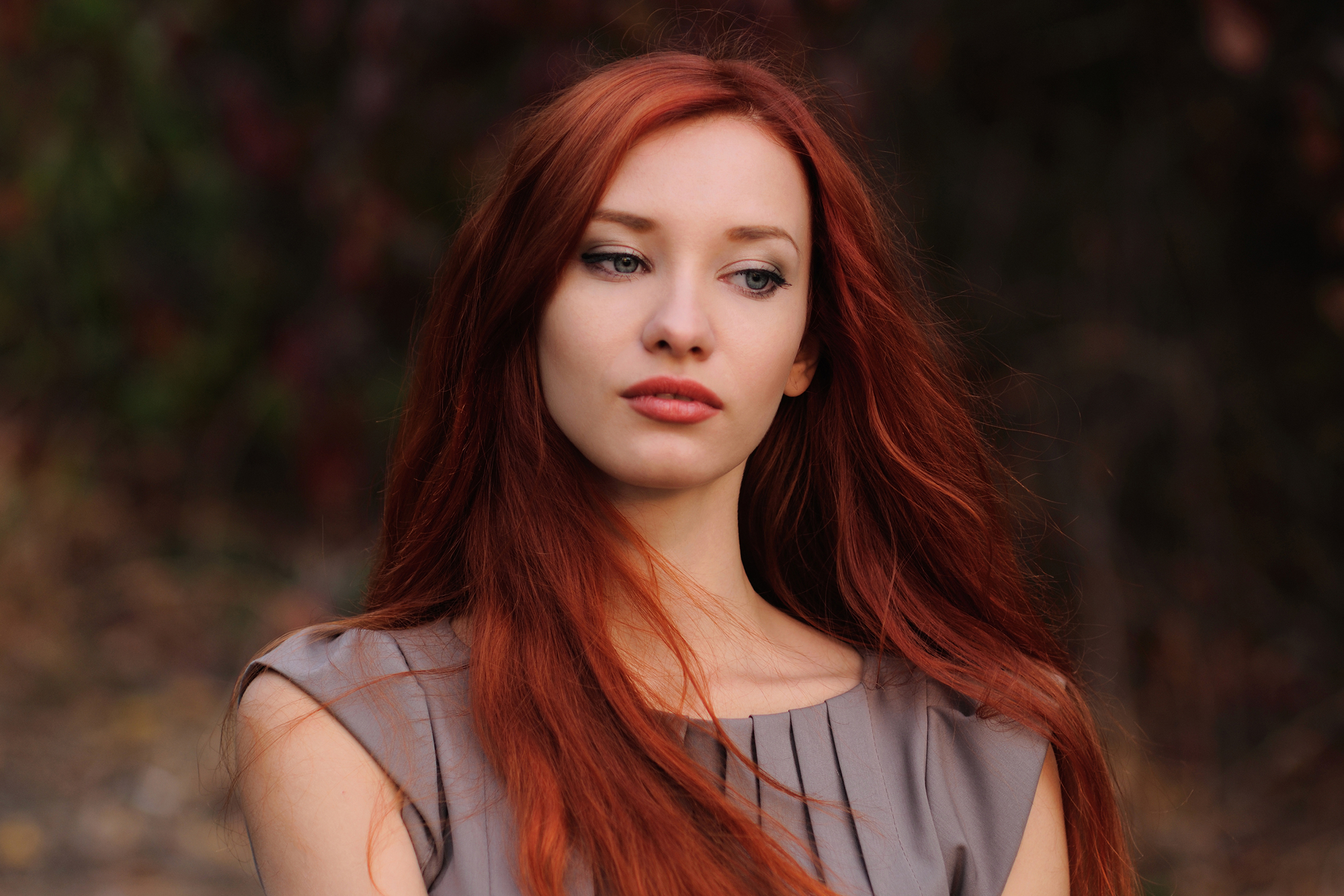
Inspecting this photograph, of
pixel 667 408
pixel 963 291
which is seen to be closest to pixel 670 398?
pixel 667 408

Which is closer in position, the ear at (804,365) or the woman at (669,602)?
the woman at (669,602)

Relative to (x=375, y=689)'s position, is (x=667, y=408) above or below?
above

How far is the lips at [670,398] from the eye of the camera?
173 centimetres

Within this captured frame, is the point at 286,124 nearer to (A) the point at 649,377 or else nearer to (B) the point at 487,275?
(B) the point at 487,275

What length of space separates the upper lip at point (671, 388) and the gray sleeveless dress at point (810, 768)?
18.1 inches

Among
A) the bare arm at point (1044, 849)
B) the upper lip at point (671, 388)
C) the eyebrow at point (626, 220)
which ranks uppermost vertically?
the eyebrow at point (626, 220)

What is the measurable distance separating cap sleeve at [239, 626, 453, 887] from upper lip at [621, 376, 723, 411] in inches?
19.9

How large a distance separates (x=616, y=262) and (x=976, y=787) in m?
0.94

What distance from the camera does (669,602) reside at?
75.7 inches

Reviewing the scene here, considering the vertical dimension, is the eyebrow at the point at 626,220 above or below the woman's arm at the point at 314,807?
above

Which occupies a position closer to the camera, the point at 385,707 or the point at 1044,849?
the point at 385,707

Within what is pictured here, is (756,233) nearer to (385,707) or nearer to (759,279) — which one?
(759,279)

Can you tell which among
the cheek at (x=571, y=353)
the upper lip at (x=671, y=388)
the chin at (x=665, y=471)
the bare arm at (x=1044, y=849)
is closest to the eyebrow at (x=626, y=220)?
the cheek at (x=571, y=353)

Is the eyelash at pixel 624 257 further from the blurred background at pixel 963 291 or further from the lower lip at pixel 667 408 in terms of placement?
the blurred background at pixel 963 291
